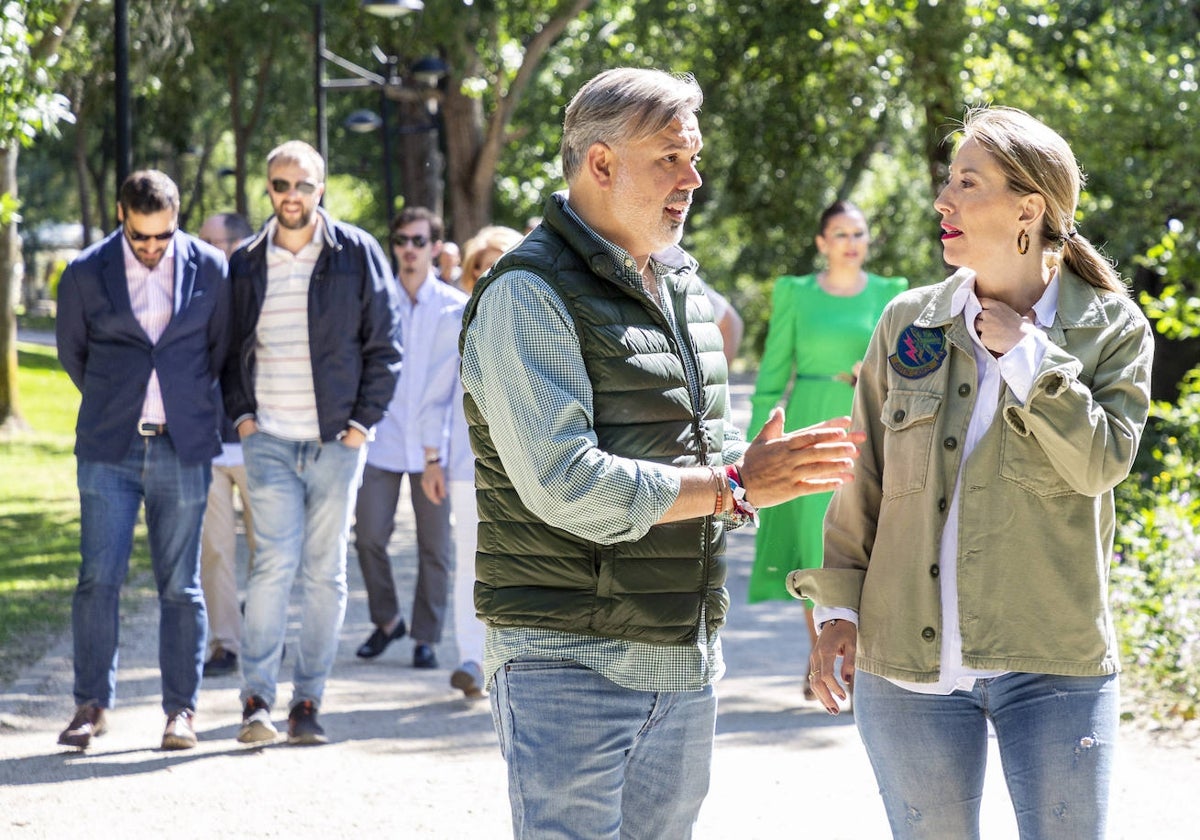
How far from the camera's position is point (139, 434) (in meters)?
6.41

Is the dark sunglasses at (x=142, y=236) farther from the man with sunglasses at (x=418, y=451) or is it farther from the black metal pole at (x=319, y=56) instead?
the black metal pole at (x=319, y=56)

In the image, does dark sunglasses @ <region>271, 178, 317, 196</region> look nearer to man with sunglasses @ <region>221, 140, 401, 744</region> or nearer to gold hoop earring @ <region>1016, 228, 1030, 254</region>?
man with sunglasses @ <region>221, 140, 401, 744</region>

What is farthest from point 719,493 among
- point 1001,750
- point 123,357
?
point 123,357

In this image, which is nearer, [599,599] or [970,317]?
Answer: [599,599]

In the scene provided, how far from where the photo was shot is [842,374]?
7.44m

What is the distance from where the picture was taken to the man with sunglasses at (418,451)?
8188 mm

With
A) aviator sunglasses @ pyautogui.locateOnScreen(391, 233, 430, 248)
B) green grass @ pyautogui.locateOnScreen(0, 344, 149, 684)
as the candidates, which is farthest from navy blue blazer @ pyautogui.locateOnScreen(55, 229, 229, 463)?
green grass @ pyautogui.locateOnScreen(0, 344, 149, 684)

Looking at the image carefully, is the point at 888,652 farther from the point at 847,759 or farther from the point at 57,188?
the point at 57,188

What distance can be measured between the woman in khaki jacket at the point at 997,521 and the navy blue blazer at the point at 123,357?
3.68 meters

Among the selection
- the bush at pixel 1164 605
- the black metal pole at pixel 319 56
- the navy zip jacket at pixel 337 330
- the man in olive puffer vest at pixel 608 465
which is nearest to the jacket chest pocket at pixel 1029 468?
the man in olive puffer vest at pixel 608 465

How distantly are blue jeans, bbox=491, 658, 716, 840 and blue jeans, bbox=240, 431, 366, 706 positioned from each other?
142 inches

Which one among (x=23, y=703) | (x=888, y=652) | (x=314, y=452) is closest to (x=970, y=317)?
(x=888, y=652)

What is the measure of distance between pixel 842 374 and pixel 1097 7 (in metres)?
9.63

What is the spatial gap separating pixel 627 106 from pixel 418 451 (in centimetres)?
544
